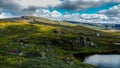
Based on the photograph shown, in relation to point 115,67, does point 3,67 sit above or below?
above

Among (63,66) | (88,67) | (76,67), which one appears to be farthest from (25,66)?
(88,67)

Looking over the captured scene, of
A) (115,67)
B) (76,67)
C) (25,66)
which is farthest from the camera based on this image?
(115,67)

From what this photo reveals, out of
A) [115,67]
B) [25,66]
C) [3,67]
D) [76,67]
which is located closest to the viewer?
[3,67]

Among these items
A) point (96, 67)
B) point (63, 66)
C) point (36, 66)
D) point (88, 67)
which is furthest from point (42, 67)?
point (96, 67)

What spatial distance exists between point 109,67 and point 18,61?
6940 centimetres

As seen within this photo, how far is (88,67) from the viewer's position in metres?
156

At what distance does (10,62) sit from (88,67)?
2212 inches

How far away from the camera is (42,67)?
133375 mm

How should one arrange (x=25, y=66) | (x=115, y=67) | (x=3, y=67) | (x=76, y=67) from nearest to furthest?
(x=3, y=67)
(x=25, y=66)
(x=76, y=67)
(x=115, y=67)

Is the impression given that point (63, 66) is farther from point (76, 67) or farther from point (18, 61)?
point (18, 61)

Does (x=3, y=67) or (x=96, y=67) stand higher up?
(x=3, y=67)

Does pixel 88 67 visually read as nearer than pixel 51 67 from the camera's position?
No

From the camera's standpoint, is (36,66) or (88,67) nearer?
(36,66)

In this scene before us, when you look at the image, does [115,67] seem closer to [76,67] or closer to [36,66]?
[76,67]
